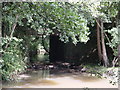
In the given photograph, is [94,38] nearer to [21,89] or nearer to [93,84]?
[93,84]

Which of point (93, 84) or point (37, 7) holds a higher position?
point (37, 7)

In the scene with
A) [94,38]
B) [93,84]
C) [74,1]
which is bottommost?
[93,84]

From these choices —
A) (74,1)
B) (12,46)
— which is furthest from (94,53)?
(74,1)

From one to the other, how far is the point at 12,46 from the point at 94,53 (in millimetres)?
4545

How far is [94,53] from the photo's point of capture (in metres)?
8.23

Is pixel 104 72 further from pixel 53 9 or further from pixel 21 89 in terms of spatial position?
pixel 53 9

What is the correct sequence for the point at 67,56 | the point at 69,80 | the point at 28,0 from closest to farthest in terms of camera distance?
the point at 28,0 → the point at 69,80 → the point at 67,56

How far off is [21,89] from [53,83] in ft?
3.46

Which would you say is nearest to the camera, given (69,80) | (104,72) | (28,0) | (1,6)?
(28,0)

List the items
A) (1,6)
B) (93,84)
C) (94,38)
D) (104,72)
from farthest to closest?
1. (94,38)
2. (104,72)
3. (93,84)
4. (1,6)

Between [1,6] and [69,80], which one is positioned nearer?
[1,6]

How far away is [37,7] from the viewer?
108 inches

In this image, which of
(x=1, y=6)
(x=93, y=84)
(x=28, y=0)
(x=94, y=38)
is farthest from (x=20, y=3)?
(x=94, y=38)

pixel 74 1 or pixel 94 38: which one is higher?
pixel 74 1
